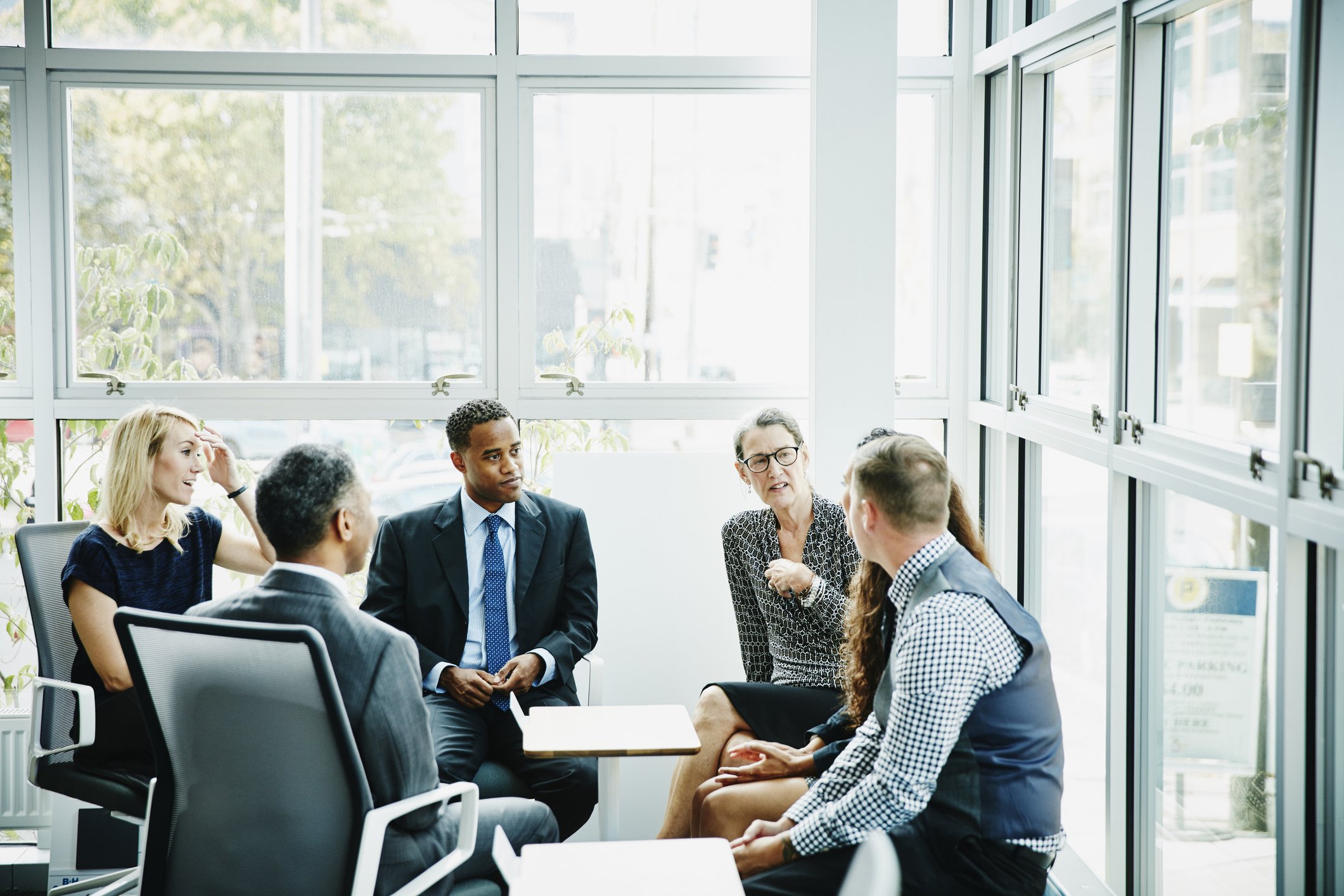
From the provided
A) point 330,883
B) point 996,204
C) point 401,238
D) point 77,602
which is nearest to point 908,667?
point 330,883

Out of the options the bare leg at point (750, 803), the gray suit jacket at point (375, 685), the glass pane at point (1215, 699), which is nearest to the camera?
the gray suit jacket at point (375, 685)

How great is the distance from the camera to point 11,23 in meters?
4.26

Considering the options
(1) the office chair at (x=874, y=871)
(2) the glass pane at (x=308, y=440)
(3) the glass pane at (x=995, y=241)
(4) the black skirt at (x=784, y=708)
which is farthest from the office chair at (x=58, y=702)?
(3) the glass pane at (x=995, y=241)

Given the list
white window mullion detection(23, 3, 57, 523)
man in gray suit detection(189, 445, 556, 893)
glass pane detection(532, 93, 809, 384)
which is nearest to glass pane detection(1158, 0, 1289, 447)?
glass pane detection(532, 93, 809, 384)

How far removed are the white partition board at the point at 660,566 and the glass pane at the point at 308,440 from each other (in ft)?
1.93

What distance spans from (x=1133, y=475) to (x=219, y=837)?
2355mm

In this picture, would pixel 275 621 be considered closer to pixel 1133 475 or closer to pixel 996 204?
pixel 1133 475

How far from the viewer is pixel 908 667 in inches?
81.8

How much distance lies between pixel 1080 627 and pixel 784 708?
1.01m

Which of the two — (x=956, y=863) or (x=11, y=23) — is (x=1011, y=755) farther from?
(x=11, y=23)

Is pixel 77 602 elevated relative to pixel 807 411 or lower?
lower

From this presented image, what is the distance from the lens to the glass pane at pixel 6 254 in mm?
4273

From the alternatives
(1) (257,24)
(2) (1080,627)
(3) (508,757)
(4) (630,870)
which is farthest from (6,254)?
(2) (1080,627)

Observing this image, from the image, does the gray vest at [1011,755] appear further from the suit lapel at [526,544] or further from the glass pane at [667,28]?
the glass pane at [667,28]
